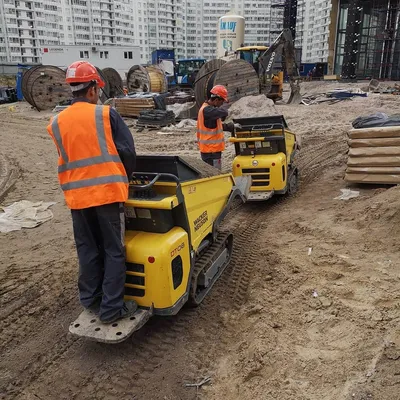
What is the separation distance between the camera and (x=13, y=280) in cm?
428

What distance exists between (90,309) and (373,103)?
1620cm

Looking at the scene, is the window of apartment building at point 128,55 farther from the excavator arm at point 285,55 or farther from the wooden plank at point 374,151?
the wooden plank at point 374,151

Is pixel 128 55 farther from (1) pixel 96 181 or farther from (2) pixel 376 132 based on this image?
(1) pixel 96 181

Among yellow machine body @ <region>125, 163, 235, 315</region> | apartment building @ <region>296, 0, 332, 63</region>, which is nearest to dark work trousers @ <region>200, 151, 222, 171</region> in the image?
yellow machine body @ <region>125, 163, 235, 315</region>

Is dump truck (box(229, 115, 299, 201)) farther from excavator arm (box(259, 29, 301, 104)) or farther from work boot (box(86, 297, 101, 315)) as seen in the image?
excavator arm (box(259, 29, 301, 104))

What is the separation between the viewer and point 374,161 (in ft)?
21.6

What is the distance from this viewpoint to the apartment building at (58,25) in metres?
66.4

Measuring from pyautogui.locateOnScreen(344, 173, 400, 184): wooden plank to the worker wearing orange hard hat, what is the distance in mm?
2417

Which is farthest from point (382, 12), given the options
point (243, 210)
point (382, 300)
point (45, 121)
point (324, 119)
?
point (382, 300)

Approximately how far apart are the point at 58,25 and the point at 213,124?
81.3 meters

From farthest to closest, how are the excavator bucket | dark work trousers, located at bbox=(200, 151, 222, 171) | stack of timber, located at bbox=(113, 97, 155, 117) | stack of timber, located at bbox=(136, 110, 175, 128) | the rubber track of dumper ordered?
the excavator bucket < stack of timber, located at bbox=(113, 97, 155, 117) < stack of timber, located at bbox=(136, 110, 175, 128) < dark work trousers, located at bbox=(200, 151, 222, 171) < the rubber track of dumper

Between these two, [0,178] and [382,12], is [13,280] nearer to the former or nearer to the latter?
[0,178]

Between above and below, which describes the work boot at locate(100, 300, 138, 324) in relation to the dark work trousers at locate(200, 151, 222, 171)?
below

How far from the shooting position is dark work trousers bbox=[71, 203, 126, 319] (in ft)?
9.61
